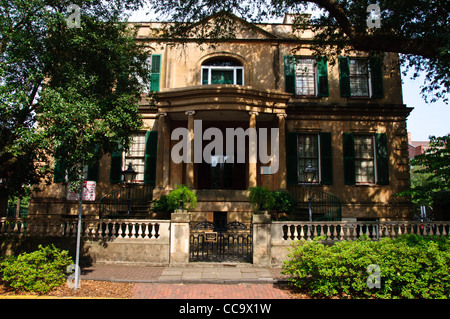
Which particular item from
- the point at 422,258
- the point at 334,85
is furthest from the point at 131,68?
the point at 334,85

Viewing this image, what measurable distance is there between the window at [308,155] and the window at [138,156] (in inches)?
278

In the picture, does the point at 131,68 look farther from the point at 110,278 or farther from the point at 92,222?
the point at 110,278

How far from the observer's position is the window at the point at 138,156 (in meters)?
15.3

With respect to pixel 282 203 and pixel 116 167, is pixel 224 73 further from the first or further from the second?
pixel 282 203

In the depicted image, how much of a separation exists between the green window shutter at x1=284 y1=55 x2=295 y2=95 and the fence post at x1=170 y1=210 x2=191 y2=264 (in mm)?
9444

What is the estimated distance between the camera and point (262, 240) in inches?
363

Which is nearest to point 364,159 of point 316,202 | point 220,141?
point 316,202

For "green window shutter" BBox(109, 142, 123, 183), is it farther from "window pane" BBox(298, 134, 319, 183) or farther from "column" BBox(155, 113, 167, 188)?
"window pane" BBox(298, 134, 319, 183)

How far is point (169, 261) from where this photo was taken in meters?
9.31

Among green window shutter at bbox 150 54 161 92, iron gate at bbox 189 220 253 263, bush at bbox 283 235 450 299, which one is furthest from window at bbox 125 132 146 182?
bush at bbox 283 235 450 299

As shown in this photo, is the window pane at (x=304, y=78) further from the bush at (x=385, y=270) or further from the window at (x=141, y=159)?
the bush at (x=385, y=270)

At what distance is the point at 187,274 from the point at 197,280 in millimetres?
609

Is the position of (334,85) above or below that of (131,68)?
above

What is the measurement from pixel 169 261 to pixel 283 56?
38.8ft
